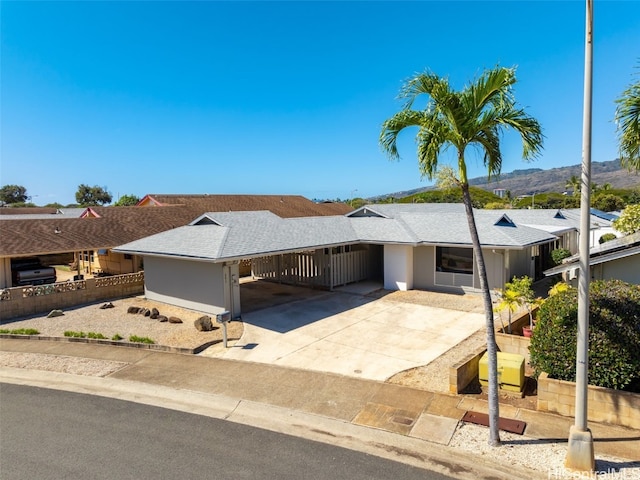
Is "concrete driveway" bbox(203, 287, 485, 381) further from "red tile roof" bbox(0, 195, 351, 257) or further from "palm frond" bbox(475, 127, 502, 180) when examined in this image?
"red tile roof" bbox(0, 195, 351, 257)

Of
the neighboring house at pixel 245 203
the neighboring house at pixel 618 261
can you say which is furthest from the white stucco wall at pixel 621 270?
the neighboring house at pixel 245 203

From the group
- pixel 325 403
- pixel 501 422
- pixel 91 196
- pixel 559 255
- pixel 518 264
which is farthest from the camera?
pixel 91 196

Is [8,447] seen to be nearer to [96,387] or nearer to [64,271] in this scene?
[96,387]

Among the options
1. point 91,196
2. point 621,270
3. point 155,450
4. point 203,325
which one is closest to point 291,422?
point 155,450

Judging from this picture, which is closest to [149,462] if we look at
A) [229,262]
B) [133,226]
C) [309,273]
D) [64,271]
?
[229,262]

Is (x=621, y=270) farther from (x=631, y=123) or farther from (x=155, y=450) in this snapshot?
(x=155, y=450)

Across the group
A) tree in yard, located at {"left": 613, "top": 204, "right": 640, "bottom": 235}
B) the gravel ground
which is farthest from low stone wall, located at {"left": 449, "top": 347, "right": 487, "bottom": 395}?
the gravel ground
